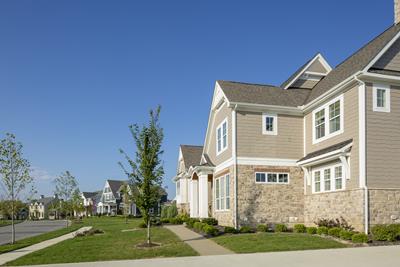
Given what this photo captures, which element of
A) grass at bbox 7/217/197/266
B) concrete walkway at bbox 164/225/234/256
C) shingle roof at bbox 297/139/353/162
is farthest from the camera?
shingle roof at bbox 297/139/353/162

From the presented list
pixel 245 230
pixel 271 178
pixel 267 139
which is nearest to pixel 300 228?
pixel 245 230

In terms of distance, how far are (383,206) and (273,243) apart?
507cm

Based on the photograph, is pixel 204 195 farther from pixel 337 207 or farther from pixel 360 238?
pixel 360 238

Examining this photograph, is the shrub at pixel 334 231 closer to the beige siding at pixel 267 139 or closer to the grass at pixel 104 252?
the beige siding at pixel 267 139

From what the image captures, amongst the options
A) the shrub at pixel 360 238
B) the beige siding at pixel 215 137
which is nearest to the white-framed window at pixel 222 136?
the beige siding at pixel 215 137

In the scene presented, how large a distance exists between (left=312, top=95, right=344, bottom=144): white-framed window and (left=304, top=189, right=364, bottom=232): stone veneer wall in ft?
9.97

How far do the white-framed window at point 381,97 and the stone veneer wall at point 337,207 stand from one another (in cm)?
381

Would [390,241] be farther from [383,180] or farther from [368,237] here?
[383,180]

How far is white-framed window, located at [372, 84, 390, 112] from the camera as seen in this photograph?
17452 millimetres

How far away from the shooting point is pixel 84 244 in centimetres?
1738

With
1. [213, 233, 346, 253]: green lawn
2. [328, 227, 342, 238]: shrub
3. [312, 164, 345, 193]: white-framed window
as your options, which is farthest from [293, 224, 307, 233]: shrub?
[328, 227, 342, 238]: shrub

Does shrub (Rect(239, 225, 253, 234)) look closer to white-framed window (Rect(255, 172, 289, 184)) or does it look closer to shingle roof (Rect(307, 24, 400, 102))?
white-framed window (Rect(255, 172, 289, 184))

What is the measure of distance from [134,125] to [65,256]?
20.2 feet

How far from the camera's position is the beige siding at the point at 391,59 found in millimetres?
18109
